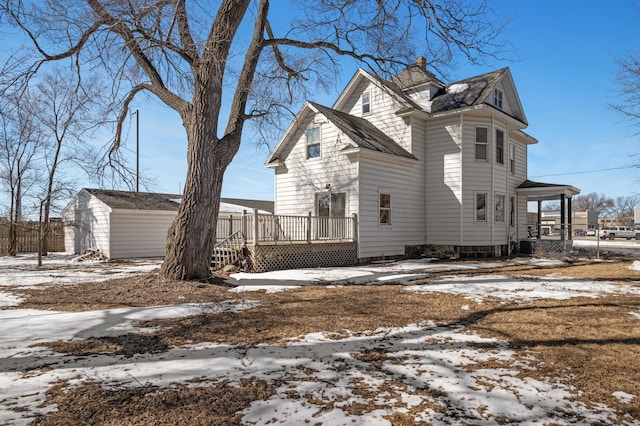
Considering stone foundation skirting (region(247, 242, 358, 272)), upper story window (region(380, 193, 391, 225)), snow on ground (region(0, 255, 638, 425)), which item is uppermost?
upper story window (region(380, 193, 391, 225))

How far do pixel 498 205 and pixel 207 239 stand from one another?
12.8 metres

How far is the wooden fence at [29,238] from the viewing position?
20.1 metres

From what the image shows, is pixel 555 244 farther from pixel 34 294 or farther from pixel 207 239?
pixel 34 294

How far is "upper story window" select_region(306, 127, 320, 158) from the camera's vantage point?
15321mm

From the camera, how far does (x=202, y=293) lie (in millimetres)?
7738

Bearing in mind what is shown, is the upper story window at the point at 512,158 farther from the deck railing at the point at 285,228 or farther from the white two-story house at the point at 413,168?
the deck railing at the point at 285,228

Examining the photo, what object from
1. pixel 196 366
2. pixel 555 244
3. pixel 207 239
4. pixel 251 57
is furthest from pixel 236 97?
pixel 555 244

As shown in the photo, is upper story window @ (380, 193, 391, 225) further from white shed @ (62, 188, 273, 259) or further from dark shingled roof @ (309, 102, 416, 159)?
white shed @ (62, 188, 273, 259)

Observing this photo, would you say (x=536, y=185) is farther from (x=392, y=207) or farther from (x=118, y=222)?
(x=118, y=222)

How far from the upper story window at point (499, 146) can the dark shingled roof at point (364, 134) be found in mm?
3831

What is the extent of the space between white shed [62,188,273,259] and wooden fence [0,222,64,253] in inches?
53.6

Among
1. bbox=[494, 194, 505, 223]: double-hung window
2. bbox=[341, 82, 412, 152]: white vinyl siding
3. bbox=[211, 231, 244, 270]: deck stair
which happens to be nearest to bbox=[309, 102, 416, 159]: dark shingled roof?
bbox=[341, 82, 412, 152]: white vinyl siding

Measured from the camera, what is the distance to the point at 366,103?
17609 mm

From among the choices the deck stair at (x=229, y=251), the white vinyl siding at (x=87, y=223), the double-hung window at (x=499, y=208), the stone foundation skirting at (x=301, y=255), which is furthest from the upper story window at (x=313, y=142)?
the white vinyl siding at (x=87, y=223)
